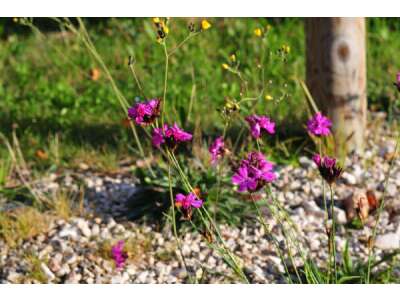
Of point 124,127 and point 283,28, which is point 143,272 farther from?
point 283,28

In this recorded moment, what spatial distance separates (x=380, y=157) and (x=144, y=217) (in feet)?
4.91

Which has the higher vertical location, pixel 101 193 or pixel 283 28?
pixel 283 28

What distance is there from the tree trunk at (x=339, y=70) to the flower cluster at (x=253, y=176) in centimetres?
203

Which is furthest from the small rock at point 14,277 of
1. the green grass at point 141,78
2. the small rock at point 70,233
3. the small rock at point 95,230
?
the green grass at point 141,78

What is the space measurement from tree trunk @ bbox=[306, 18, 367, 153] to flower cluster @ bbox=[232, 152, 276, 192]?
203cm

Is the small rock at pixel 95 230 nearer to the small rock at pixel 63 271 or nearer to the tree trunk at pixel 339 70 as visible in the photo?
the small rock at pixel 63 271

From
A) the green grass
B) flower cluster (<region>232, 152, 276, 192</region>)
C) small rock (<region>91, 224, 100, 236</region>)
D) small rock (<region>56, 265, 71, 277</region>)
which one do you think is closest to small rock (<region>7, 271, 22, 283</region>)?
small rock (<region>56, 265, 71, 277</region>)

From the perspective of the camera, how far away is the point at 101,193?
13.3ft

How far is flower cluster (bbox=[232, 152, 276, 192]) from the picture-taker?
85.5 inches

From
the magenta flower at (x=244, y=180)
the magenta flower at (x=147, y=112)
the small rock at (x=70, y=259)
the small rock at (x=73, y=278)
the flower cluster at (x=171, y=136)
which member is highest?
the magenta flower at (x=147, y=112)

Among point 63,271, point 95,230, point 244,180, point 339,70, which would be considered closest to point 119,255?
point 63,271

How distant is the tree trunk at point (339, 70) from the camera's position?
4.19m

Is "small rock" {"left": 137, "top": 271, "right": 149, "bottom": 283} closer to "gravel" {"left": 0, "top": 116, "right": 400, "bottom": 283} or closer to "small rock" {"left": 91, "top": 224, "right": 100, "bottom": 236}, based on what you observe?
"gravel" {"left": 0, "top": 116, "right": 400, "bottom": 283}
